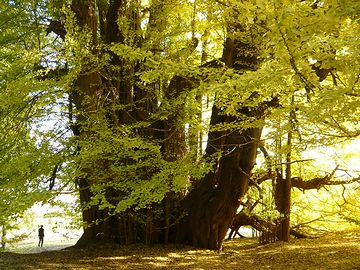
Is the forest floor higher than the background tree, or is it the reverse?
the background tree

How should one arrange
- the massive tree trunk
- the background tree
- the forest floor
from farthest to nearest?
the massive tree trunk < the forest floor < the background tree

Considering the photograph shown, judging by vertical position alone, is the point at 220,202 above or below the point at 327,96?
below

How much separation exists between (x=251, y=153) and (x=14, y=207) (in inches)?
205

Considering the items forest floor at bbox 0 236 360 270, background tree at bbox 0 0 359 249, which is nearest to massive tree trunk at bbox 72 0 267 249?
background tree at bbox 0 0 359 249

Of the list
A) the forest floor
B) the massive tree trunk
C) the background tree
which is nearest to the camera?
the background tree

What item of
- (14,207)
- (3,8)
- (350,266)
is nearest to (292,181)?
(350,266)

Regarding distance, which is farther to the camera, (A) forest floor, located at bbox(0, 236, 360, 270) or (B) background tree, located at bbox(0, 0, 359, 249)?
(A) forest floor, located at bbox(0, 236, 360, 270)

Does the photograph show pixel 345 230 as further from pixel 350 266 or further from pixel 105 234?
pixel 105 234

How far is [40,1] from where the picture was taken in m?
9.25

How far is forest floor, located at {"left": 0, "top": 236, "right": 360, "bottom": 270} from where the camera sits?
729 centimetres

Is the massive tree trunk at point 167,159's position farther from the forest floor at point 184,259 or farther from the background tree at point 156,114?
the forest floor at point 184,259

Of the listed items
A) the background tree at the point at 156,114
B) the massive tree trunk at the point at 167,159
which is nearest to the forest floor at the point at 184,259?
the massive tree trunk at the point at 167,159

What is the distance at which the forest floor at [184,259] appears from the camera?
729 centimetres

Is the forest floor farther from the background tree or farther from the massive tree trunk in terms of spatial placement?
the background tree
